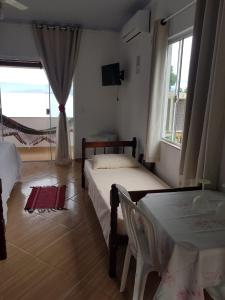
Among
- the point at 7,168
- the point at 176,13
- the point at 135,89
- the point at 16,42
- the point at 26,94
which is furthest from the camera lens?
the point at 26,94

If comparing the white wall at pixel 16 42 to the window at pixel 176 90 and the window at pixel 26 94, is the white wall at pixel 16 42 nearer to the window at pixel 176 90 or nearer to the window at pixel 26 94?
the window at pixel 26 94

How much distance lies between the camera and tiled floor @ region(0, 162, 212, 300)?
71.7 inches

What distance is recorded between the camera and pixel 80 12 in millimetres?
3814

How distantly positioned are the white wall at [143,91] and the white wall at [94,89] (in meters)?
0.32

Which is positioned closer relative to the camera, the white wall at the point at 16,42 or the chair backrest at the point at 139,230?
the chair backrest at the point at 139,230

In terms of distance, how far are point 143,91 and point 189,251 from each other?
9.09ft

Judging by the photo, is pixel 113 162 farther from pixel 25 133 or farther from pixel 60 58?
pixel 25 133

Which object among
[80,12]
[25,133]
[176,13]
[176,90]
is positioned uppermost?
[80,12]

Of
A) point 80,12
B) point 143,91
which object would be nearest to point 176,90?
point 143,91

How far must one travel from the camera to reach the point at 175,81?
2.94m

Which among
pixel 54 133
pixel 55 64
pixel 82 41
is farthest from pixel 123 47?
pixel 54 133

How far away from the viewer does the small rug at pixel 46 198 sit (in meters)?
3.11

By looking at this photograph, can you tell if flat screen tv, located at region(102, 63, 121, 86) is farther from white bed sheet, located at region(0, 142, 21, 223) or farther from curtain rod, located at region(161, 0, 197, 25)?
white bed sheet, located at region(0, 142, 21, 223)

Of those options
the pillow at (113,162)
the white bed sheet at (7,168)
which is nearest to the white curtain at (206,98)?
the pillow at (113,162)
